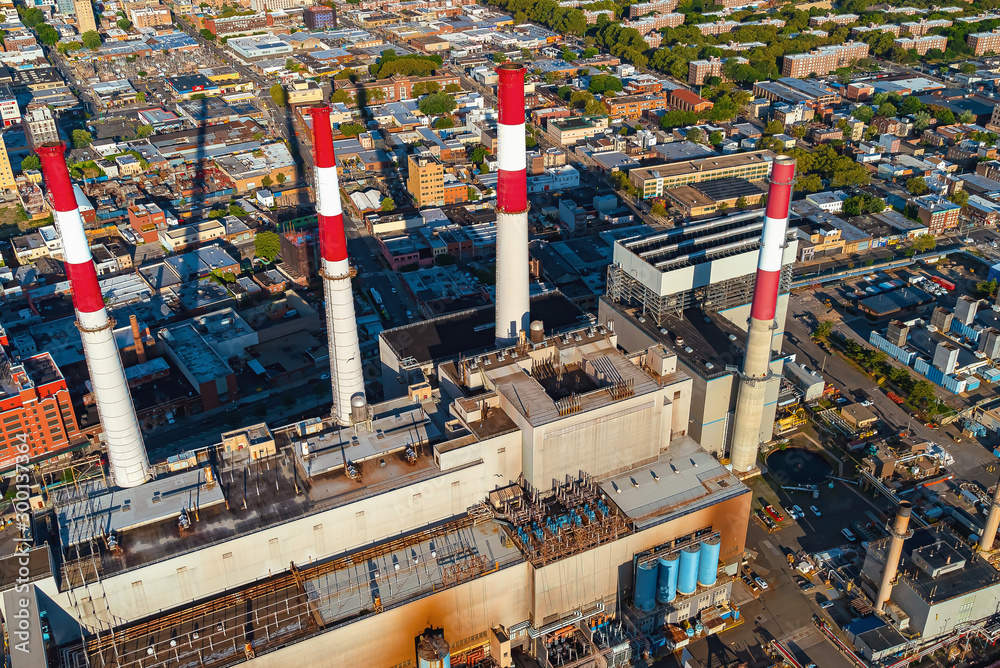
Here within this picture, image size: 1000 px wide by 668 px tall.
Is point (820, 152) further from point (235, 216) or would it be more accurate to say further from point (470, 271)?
point (235, 216)

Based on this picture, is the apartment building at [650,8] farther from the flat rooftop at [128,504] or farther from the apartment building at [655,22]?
the flat rooftop at [128,504]

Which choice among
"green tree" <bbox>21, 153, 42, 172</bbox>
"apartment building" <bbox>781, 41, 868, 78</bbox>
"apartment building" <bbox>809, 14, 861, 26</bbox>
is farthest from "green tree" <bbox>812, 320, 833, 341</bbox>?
"apartment building" <bbox>809, 14, 861, 26</bbox>

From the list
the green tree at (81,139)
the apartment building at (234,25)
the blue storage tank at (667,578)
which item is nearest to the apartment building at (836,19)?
the apartment building at (234,25)

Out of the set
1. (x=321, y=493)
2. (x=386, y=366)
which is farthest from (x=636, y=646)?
(x=386, y=366)

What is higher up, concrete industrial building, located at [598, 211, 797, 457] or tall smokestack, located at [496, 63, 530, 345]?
tall smokestack, located at [496, 63, 530, 345]

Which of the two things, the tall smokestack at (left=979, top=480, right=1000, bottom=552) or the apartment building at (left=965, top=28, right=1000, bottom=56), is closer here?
the tall smokestack at (left=979, top=480, right=1000, bottom=552)

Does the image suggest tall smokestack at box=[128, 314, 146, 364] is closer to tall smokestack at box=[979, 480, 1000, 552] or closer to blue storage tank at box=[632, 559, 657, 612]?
blue storage tank at box=[632, 559, 657, 612]
